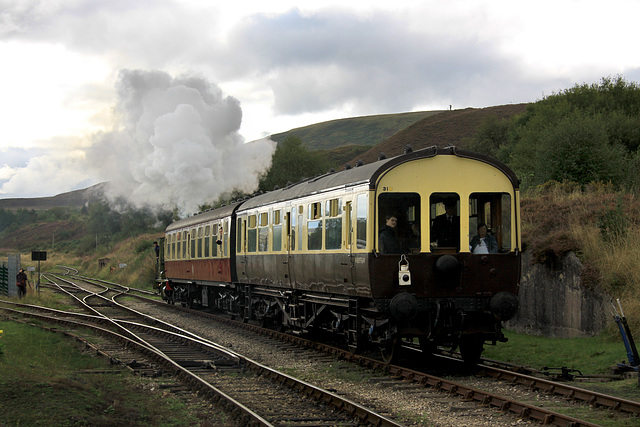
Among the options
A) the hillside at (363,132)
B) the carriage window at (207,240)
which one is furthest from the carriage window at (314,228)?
the hillside at (363,132)

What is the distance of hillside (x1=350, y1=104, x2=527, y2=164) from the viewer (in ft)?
301

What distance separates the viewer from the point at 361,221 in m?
11.2

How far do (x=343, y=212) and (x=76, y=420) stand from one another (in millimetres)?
5706

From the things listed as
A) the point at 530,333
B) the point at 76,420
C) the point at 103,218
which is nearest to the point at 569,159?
the point at 530,333

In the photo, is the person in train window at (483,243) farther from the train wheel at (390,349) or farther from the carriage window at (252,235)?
the carriage window at (252,235)

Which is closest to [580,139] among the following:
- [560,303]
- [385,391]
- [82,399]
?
[560,303]

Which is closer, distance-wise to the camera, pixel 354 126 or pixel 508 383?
pixel 508 383

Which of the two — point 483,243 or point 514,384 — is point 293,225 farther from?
point 514,384

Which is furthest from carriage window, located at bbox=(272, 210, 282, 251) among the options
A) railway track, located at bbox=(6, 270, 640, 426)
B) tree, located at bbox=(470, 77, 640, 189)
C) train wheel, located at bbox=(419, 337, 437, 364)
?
tree, located at bbox=(470, 77, 640, 189)

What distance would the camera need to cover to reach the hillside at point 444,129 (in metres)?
91.8

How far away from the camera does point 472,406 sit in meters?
8.78

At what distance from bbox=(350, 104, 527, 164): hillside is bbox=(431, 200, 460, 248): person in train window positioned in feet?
251

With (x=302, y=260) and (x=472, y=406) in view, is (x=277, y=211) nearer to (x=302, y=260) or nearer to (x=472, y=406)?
(x=302, y=260)

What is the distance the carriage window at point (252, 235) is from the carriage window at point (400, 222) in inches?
286
